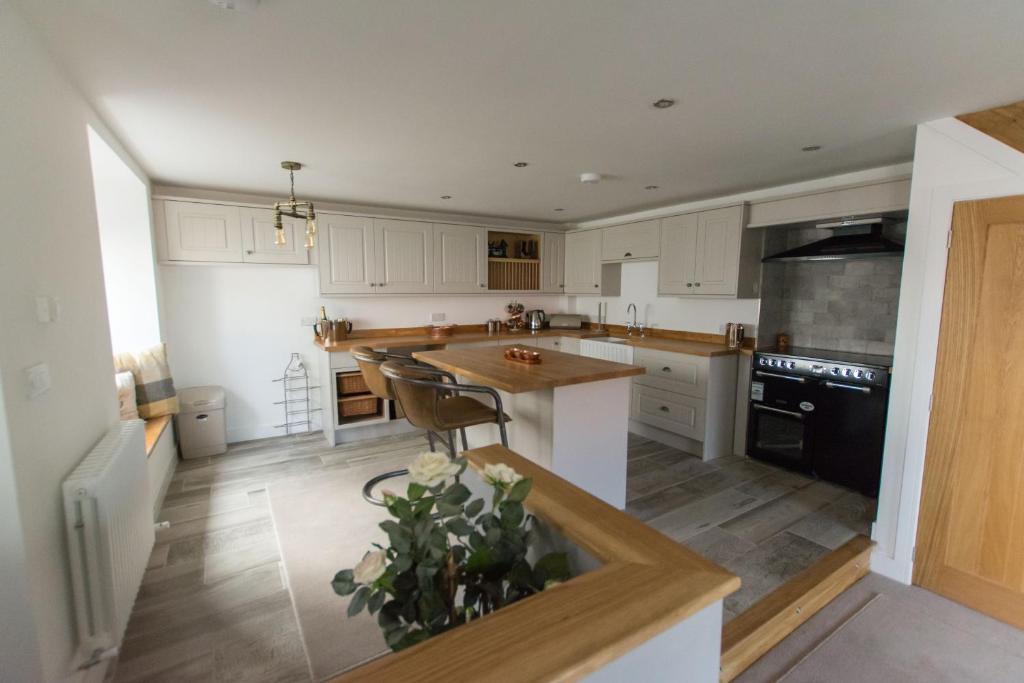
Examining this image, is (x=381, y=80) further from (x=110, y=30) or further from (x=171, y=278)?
(x=171, y=278)

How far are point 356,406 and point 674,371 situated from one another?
113 inches

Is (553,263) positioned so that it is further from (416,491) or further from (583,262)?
(416,491)

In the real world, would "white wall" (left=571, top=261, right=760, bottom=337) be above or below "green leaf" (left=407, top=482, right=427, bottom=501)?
above

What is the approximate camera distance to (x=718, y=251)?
3.81 metres

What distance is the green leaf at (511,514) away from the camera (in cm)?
87

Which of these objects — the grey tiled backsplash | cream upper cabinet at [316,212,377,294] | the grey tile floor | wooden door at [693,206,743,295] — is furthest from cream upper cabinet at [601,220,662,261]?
cream upper cabinet at [316,212,377,294]

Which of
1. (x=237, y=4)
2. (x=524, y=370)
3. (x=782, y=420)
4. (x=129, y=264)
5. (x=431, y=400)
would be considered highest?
(x=237, y=4)

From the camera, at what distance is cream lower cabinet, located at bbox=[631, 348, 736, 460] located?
144 inches

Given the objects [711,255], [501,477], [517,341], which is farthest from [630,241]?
[501,477]

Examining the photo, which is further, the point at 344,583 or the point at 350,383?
the point at 350,383

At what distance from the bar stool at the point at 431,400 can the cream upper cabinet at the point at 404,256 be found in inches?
84.1

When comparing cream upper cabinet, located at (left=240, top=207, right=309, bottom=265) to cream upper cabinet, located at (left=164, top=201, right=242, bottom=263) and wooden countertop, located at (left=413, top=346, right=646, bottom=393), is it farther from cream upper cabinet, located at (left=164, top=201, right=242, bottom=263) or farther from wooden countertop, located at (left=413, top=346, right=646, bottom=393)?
wooden countertop, located at (left=413, top=346, right=646, bottom=393)

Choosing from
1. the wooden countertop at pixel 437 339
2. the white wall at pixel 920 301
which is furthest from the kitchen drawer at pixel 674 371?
the white wall at pixel 920 301

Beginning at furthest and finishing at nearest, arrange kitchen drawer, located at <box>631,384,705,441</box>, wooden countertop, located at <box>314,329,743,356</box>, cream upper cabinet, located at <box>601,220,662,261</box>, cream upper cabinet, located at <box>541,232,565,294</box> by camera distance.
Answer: cream upper cabinet, located at <box>541,232,565,294</box> < cream upper cabinet, located at <box>601,220,662,261</box> < wooden countertop, located at <box>314,329,743,356</box> < kitchen drawer, located at <box>631,384,705,441</box>
